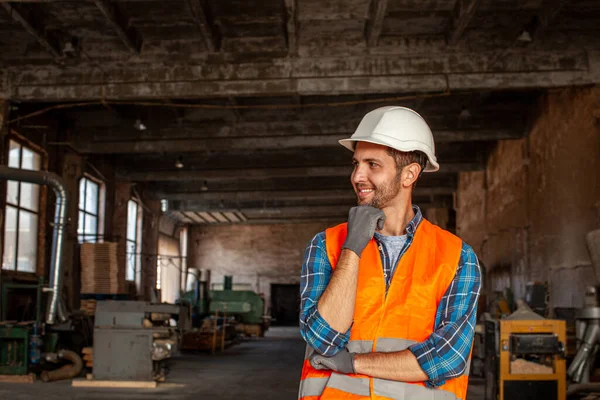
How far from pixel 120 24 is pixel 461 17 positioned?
4.69 meters

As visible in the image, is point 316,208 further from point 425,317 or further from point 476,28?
point 425,317

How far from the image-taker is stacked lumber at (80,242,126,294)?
15875 millimetres

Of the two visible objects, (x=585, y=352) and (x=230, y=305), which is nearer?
(x=585, y=352)

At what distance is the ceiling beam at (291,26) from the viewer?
911 centimetres

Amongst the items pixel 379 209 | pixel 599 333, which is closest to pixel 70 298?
pixel 599 333

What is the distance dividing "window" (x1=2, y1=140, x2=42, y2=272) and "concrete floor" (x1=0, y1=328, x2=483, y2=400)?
3.34 metres

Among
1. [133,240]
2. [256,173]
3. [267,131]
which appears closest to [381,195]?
[267,131]

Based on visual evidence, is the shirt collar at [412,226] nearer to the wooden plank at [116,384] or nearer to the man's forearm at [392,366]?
the man's forearm at [392,366]

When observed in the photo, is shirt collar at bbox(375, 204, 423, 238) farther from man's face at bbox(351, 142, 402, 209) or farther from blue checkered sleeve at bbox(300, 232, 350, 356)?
blue checkered sleeve at bbox(300, 232, 350, 356)

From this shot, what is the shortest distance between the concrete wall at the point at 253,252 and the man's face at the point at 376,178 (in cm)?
2936

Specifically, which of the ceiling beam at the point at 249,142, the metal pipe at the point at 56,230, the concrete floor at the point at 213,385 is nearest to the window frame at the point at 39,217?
the ceiling beam at the point at 249,142

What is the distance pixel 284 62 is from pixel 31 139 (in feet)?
19.3

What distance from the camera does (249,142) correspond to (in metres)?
15.2

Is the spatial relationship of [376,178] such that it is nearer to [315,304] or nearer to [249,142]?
[315,304]
